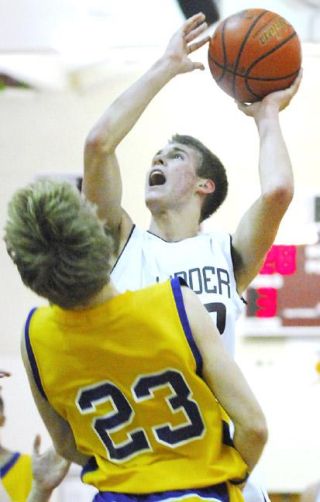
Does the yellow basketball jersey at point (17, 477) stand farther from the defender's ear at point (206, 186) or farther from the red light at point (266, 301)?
the red light at point (266, 301)

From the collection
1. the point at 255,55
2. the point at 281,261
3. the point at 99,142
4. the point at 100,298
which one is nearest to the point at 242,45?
the point at 255,55

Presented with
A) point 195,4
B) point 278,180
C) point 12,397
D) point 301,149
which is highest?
point 195,4

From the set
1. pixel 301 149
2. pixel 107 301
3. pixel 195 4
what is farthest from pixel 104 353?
pixel 301 149

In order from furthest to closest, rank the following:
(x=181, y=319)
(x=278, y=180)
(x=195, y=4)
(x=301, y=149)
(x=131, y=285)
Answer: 1. (x=301, y=149)
2. (x=195, y=4)
3. (x=131, y=285)
4. (x=278, y=180)
5. (x=181, y=319)

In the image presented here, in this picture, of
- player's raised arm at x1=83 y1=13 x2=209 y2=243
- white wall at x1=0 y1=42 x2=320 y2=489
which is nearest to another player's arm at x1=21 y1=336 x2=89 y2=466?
player's raised arm at x1=83 y1=13 x2=209 y2=243

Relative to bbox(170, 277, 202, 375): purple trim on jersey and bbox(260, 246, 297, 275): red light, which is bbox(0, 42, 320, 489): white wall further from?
bbox(170, 277, 202, 375): purple trim on jersey

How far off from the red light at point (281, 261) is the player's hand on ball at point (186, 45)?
2816 mm

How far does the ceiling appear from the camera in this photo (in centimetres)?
520

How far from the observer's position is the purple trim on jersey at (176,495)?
1864 mm

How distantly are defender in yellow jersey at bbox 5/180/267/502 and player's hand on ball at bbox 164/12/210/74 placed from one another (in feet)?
2.58

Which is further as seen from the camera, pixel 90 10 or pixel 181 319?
pixel 90 10

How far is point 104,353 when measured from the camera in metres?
1.84

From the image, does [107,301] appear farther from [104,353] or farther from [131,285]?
[131,285]

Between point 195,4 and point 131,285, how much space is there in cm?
279
